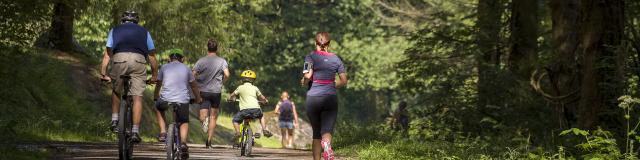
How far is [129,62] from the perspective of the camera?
11.0 m

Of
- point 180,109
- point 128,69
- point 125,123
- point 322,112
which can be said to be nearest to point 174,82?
point 180,109

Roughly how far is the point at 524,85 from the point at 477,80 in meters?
1.25

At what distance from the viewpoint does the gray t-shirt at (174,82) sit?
11.3 meters

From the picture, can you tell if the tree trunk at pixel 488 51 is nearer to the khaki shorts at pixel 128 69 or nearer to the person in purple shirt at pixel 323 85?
the person in purple shirt at pixel 323 85

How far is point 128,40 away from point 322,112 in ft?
7.00

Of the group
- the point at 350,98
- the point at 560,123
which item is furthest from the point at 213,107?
the point at 350,98

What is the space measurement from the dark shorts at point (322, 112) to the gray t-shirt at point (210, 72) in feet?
18.4

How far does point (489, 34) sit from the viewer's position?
68.3ft

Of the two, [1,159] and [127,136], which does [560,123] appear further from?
[1,159]

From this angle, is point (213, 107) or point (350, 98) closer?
point (213, 107)

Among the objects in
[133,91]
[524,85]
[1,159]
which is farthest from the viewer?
[524,85]

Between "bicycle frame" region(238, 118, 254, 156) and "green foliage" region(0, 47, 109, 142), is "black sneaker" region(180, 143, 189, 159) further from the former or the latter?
"bicycle frame" region(238, 118, 254, 156)

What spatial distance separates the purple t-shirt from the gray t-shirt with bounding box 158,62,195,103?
143 centimetres

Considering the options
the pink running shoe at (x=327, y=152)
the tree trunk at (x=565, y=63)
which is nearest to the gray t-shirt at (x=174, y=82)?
the pink running shoe at (x=327, y=152)
